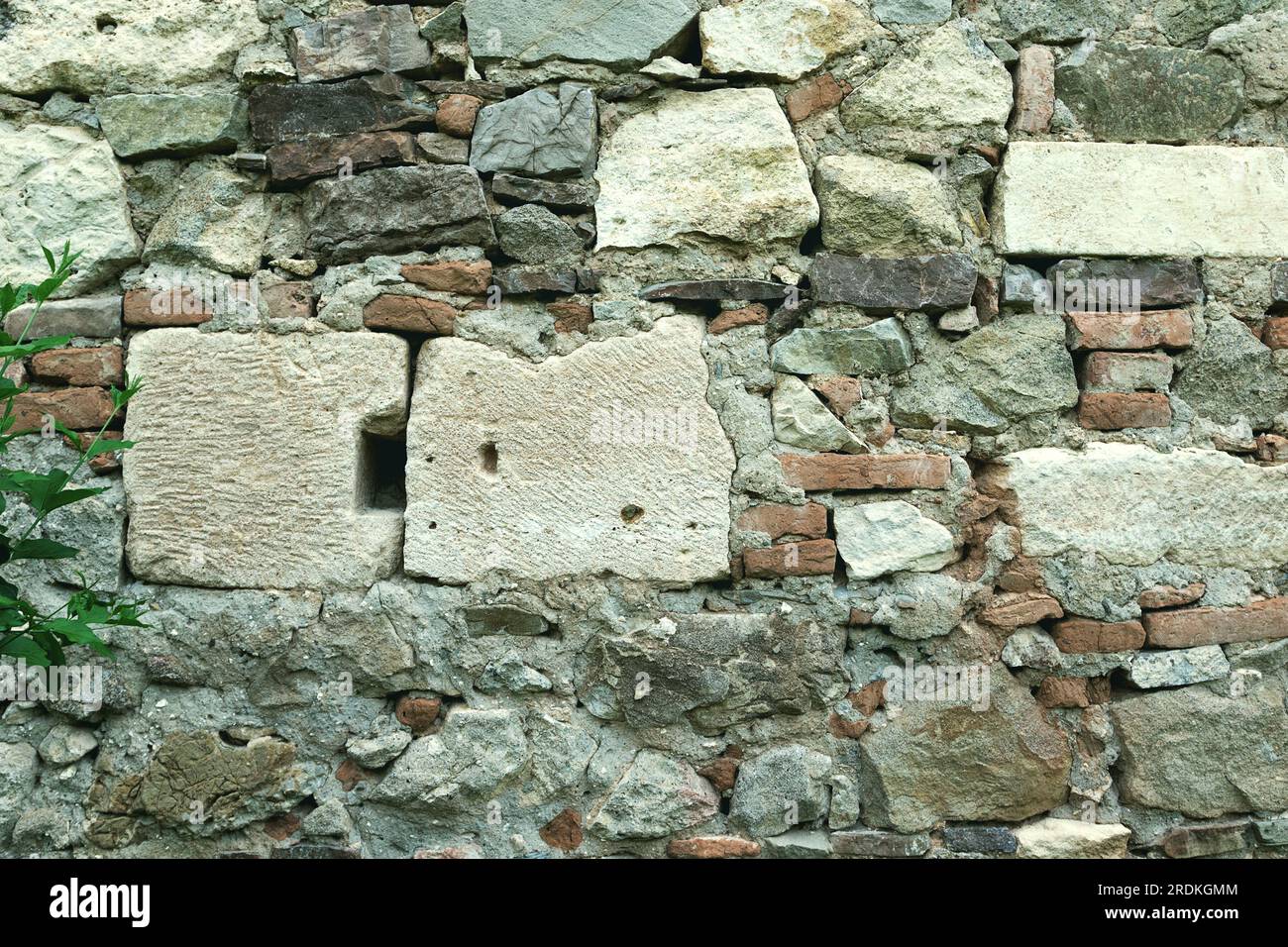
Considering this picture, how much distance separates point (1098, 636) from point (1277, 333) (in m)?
0.87

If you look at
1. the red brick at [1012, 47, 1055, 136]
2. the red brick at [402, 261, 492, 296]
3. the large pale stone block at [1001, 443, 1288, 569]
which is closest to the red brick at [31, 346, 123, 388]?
the red brick at [402, 261, 492, 296]

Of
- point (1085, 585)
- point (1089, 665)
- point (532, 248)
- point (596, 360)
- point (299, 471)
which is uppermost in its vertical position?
point (532, 248)

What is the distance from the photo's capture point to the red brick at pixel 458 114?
8.06ft

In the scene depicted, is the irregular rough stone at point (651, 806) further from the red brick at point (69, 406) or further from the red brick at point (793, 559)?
the red brick at point (69, 406)

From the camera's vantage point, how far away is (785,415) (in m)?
2.42

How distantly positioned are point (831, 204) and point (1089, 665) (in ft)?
4.13

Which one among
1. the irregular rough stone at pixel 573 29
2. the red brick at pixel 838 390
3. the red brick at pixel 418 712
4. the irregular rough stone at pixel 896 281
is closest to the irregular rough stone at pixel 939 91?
the irregular rough stone at pixel 896 281

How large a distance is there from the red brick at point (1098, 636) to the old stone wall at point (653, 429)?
0.05 feet

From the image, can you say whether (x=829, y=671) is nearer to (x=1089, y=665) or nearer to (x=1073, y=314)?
(x=1089, y=665)

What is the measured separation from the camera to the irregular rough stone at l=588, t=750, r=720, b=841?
2.37m

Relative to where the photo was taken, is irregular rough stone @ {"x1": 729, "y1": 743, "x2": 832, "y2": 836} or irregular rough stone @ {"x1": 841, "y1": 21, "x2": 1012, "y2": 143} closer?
irregular rough stone @ {"x1": 729, "y1": 743, "x2": 832, "y2": 836}

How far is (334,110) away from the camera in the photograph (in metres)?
2.45

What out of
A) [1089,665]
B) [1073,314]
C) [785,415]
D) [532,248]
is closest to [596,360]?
[532,248]

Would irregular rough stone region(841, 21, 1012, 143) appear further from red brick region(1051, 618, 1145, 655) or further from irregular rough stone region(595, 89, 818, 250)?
red brick region(1051, 618, 1145, 655)
